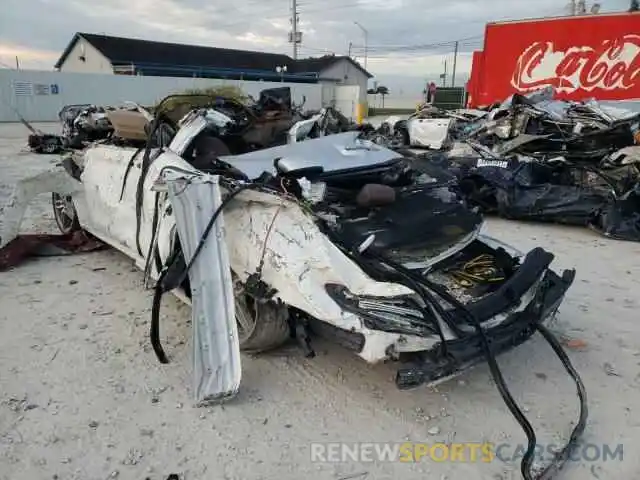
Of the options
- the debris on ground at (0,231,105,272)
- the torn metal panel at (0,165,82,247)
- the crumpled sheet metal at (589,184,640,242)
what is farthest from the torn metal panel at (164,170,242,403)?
the crumpled sheet metal at (589,184,640,242)

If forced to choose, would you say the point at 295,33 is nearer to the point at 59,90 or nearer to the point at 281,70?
the point at 281,70

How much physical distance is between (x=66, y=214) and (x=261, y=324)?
3.87 meters

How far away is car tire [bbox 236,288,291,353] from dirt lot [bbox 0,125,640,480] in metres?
0.14

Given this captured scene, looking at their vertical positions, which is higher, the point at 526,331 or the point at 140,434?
the point at 526,331

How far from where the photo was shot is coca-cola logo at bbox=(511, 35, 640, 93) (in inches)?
619

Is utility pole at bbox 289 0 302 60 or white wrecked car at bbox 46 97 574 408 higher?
utility pole at bbox 289 0 302 60

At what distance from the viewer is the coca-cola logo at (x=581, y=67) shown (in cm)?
1573

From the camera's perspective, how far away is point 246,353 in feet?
11.2

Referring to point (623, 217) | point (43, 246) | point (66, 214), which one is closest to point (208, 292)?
point (43, 246)

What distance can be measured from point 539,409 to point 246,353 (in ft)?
5.86

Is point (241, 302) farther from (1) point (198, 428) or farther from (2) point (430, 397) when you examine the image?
(2) point (430, 397)

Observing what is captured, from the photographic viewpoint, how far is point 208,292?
9.79 feet

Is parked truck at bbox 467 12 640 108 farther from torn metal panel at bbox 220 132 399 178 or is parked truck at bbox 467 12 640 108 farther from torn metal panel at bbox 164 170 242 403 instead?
torn metal panel at bbox 164 170 242 403

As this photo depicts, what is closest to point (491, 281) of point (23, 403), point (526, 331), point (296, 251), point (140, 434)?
point (526, 331)
